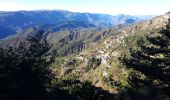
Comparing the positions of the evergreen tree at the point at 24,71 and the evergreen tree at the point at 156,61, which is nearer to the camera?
the evergreen tree at the point at 156,61

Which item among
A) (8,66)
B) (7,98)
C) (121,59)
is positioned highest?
(121,59)

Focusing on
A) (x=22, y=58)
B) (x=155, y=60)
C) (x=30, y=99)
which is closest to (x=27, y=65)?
(x=22, y=58)

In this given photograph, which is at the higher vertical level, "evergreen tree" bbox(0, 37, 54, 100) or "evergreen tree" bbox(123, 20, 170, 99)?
"evergreen tree" bbox(123, 20, 170, 99)

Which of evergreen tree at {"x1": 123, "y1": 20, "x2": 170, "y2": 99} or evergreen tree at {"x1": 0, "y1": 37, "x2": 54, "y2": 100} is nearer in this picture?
evergreen tree at {"x1": 123, "y1": 20, "x2": 170, "y2": 99}

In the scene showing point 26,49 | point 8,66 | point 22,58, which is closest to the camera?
point 8,66

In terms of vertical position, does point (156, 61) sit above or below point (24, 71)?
above

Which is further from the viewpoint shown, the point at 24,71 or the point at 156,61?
the point at 24,71

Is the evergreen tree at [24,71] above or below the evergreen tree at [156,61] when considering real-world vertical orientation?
below

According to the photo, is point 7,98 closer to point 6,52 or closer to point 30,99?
point 30,99
